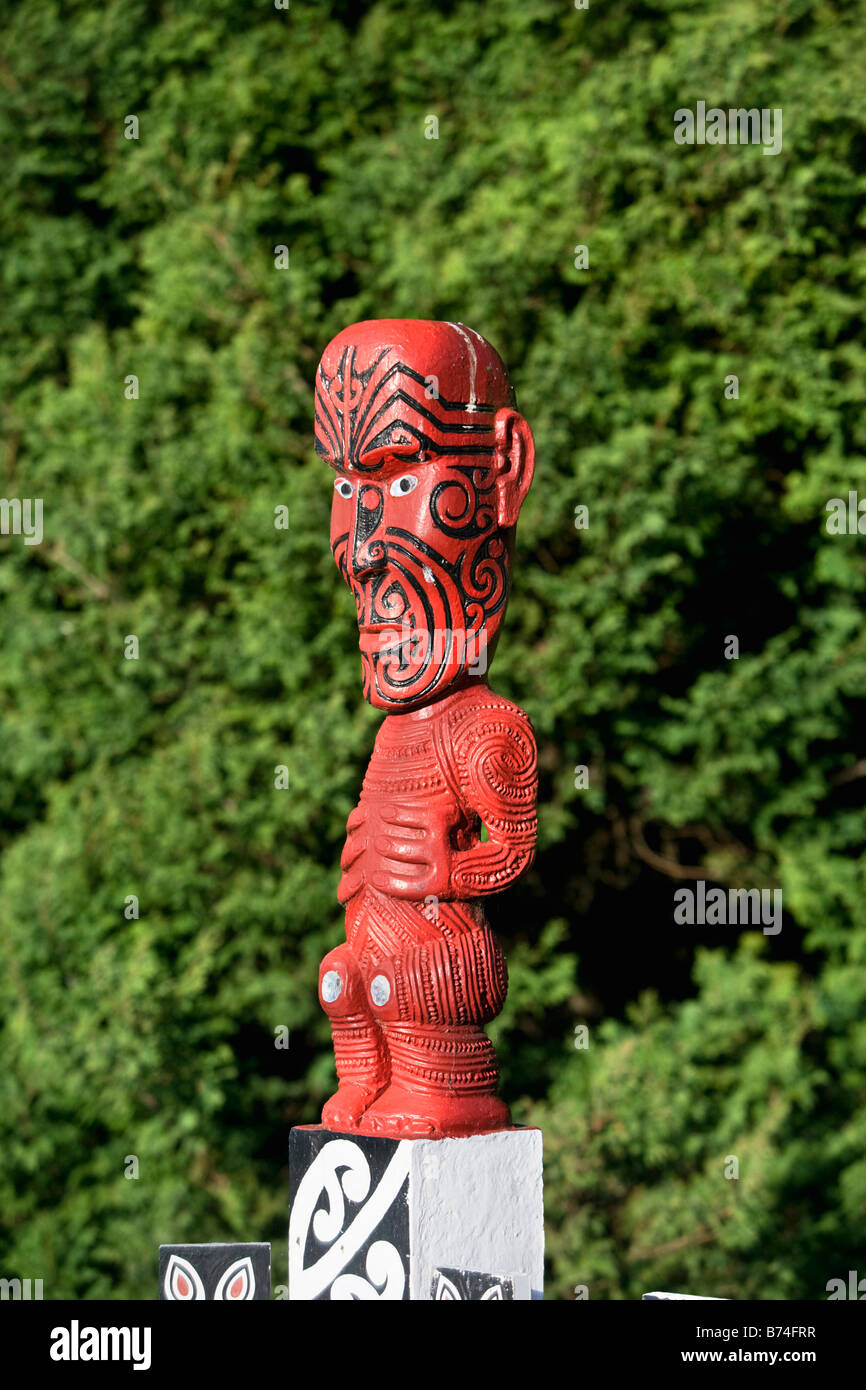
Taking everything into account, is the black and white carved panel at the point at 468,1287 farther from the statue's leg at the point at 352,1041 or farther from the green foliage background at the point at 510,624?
the green foliage background at the point at 510,624

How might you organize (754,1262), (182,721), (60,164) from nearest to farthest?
(754,1262) → (182,721) → (60,164)

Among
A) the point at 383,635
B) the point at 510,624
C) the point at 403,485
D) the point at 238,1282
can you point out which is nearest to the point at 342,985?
the point at 238,1282

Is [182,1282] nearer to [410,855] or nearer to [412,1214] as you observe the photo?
[412,1214]

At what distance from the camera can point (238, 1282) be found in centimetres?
426

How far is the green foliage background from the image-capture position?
7164mm

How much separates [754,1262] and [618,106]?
17.2 ft

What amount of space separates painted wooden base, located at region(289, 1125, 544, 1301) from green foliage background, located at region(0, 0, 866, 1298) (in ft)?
9.74

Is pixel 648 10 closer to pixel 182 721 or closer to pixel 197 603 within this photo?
pixel 197 603

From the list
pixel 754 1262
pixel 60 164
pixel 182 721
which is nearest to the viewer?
pixel 754 1262

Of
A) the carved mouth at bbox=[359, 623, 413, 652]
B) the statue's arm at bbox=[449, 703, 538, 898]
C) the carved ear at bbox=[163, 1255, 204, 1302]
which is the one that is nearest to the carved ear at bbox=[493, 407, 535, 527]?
the carved mouth at bbox=[359, 623, 413, 652]

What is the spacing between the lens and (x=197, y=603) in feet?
27.0

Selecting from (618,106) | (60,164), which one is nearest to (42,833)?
(60,164)

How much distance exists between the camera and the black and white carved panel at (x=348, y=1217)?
398cm

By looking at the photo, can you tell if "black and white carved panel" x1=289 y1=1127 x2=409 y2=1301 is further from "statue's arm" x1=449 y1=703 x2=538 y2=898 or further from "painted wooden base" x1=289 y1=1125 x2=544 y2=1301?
"statue's arm" x1=449 y1=703 x2=538 y2=898
